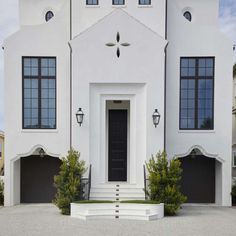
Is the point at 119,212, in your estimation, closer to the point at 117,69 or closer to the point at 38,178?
the point at 38,178

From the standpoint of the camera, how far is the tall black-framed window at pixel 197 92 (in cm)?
1091

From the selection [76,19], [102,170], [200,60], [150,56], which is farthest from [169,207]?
[76,19]

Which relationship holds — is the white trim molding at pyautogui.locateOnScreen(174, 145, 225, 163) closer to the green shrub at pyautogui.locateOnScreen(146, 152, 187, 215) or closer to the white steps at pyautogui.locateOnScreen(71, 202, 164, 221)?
the green shrub at pyautogui.locateOnScreen(146, 152, 187, 215)

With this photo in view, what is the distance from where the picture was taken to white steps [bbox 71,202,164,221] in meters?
8.02

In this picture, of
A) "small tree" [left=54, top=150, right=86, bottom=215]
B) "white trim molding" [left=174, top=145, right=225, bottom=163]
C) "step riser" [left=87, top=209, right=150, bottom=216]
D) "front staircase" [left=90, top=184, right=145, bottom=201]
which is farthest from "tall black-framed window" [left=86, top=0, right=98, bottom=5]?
"step riser" [left=87, top=209, right=150, bottom=216]

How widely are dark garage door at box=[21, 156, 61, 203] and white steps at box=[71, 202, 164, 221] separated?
359cm

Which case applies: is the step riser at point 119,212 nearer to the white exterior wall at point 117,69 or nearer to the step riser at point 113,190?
the step riser at point 113,190

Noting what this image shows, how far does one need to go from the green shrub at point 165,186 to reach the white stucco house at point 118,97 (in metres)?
0.92

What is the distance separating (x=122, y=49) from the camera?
9.86 metres

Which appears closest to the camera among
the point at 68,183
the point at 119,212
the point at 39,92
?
the point at 119,212

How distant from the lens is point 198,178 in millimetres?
11594

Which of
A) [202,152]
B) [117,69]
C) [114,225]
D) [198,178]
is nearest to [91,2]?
[117,69]

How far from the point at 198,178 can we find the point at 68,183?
6.04 meters

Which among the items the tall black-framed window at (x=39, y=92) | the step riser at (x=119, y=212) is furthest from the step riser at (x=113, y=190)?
the tall black-framed window at (x=39, y=92)
